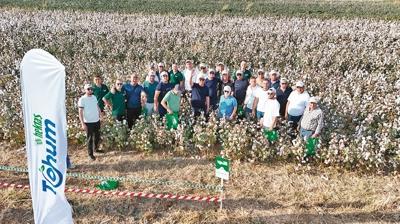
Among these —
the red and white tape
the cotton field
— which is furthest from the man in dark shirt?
the red and white tape

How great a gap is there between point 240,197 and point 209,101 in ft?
9.31

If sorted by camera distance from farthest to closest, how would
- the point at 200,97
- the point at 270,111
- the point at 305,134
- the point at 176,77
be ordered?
the point at 176,77 < the point at 200,97 < the point at 270,111 < the point at 305,134

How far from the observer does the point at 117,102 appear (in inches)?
355

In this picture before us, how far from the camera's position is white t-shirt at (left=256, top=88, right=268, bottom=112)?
904cm

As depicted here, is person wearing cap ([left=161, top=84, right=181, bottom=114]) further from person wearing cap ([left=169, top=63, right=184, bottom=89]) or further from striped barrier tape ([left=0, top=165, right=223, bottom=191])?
striped barrier tape ([left=0, top=165, right=223, bottom=191])

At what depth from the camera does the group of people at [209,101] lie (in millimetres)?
8320

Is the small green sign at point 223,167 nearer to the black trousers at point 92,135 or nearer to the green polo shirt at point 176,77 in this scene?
the black trousers at point 92,135

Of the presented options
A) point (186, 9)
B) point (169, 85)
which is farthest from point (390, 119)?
point (186, 9)

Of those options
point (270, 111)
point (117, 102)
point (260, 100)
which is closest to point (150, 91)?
point (117, 102)

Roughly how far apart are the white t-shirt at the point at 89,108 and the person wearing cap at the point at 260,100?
3562mm

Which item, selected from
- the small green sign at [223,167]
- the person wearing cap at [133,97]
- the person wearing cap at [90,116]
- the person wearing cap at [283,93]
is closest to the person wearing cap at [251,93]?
the person wearing cap at [283,93]

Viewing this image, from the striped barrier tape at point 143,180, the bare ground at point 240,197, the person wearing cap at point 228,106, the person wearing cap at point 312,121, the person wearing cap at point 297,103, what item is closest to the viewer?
the bare ground at point 240,197

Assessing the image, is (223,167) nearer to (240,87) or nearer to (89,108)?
(89,108)

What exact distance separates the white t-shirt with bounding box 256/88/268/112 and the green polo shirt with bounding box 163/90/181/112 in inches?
72.0
